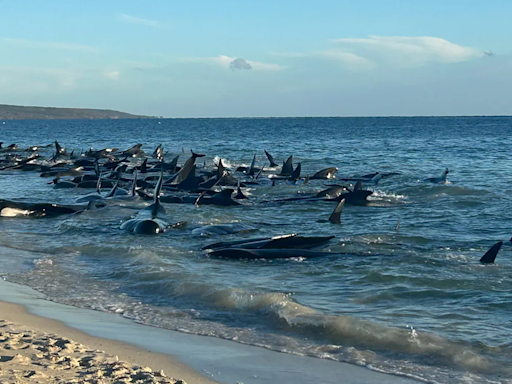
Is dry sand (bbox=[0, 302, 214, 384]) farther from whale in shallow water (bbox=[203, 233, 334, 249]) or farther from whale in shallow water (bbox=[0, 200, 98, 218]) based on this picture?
whale in shallow water (bbox=[0, 200, 98, 218])

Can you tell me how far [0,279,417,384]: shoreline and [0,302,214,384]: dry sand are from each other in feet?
0.05

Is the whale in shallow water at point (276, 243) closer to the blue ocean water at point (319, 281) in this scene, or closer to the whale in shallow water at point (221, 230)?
the blue ocean water at point (319, 281)

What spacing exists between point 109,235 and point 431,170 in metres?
20.6

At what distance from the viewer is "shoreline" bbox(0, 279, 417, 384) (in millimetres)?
5582

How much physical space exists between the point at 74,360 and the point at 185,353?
1014 mm

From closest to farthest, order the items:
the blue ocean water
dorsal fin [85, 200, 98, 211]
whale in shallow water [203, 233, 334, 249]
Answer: the blue ocean water
whale in shallow water [203, 233, 334, 249]
dorsal fin [85, 200, 98, 211]

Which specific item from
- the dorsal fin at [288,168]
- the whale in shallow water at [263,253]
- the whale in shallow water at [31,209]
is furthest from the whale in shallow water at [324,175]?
the whale in shallow water at [263,253]

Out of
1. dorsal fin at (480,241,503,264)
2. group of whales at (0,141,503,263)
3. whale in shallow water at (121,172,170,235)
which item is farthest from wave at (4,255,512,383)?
dorsal fin at (480,241,503,264)

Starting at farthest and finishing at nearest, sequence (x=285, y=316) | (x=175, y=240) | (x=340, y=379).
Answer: (x=175, y=240) → (x=285, y=316) → (x=340, y=379)

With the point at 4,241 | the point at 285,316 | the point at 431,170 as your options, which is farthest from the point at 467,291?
the point at 431,170

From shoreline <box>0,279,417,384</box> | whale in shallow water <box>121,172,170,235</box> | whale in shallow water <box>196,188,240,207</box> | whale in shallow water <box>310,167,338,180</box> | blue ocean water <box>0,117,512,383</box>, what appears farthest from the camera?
whale in shallow water <box>310,167,338,180</box>

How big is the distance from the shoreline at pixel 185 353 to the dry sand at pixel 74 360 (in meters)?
0.02

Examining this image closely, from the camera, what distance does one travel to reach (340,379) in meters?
5.56

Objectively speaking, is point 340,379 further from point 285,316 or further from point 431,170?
point 431,170
